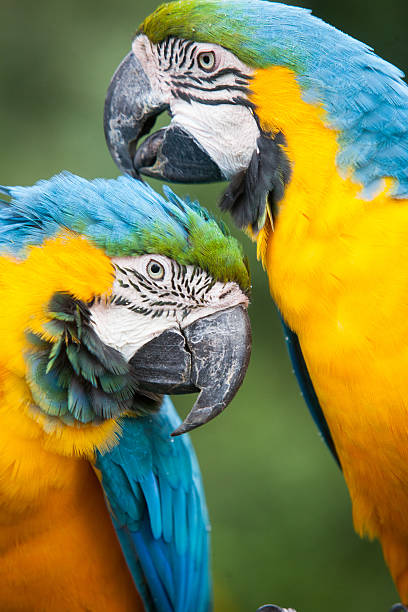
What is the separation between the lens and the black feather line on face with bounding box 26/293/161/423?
1518 millimetres

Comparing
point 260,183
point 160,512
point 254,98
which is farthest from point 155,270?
point 160,512

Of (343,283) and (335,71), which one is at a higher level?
(335,71)

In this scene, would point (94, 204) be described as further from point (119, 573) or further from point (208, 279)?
point (119, 573)

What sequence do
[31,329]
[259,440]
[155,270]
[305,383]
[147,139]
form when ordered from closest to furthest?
1. [31,329]
2. [155,270]
3. [147,139]
4. [305,383]
5. [259,440]

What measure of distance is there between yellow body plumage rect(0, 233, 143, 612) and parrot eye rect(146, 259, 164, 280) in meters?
0.09

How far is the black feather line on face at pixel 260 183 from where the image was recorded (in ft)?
5.45

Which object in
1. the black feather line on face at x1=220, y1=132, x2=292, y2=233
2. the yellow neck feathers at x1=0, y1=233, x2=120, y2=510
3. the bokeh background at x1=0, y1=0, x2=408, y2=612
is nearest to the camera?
the yellow neck feathers at x1=0, y1=233, x2=120, y2=510

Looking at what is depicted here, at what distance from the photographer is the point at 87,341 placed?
1549mm

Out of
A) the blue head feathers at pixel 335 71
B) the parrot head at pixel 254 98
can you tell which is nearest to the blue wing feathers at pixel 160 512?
the parrot head at pixel 254 98

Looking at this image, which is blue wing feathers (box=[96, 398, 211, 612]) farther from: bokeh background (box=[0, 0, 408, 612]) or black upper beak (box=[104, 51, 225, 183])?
bokeh background (box=[0, 0, 408, 612])

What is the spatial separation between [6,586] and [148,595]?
40cm

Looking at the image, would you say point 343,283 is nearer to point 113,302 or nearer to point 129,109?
point 113,302

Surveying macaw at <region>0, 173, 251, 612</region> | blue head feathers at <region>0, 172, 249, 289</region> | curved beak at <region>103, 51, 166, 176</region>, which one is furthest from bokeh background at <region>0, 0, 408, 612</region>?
blue head feathers at <region>0, 172, 249, 289</region>

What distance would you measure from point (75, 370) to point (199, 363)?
10.4 inches
